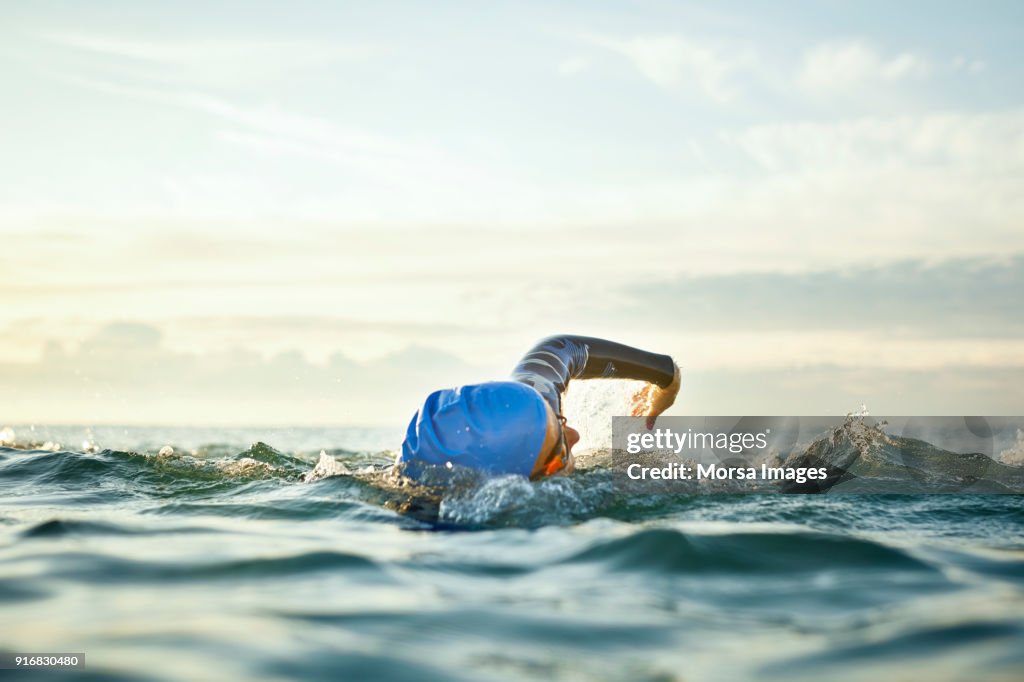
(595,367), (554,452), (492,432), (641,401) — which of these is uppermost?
(595,367)

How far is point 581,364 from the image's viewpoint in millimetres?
8086

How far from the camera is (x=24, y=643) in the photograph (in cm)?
325

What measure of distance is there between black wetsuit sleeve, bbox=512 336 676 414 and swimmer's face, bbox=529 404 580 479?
29 cm

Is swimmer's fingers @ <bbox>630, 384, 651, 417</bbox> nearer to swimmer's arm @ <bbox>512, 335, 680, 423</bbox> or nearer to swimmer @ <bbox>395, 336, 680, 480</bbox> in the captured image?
swimmer's arm @ <bbox>512, 335, 680, 423</bbox>

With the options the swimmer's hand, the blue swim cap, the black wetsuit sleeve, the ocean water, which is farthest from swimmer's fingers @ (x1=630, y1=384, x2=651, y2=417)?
the blue swim cap

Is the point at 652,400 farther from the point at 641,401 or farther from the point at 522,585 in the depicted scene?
the point at 522,585

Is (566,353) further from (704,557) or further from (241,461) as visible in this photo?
(241,461)

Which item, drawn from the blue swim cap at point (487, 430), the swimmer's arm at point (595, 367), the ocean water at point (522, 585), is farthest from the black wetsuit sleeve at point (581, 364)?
the ocean water at point (522, 585)

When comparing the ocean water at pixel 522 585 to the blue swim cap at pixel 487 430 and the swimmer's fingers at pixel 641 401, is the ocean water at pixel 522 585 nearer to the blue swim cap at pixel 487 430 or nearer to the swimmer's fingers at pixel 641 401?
the blue swim cap at pixel 487 430

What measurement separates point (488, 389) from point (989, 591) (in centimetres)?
353

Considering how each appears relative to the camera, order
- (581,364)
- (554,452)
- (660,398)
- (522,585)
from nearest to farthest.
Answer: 1. (522,585)
2. (554,452)
3. (581,364)
4. (660,398)

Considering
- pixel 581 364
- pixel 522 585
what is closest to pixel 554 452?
pixel 581 364

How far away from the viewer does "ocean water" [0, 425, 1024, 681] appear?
300 centimetres

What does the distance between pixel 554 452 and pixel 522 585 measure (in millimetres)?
2734
